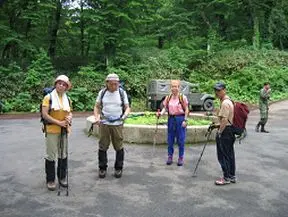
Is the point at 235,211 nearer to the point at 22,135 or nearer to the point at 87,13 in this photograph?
the point at 22,135

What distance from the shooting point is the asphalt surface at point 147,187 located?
218 inches

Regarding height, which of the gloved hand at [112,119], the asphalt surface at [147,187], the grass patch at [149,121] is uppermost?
the gloved hand at [112,119]

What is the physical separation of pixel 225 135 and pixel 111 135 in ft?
6.48

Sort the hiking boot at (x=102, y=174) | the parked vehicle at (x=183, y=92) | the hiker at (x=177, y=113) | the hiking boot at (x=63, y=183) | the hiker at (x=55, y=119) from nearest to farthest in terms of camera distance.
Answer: the hiker at (x=55, y=119), the hiking boot at (x=63, y=183), the hiking boot at (x=102, y=174), the hiker at (x=177, y=113), the parked vehicle at (x=183, y=92)

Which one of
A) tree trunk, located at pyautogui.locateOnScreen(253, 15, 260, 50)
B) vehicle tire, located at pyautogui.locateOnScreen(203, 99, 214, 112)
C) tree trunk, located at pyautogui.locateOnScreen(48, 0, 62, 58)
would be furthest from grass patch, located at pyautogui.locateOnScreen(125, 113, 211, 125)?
tree trunk, located at pyautogui.locateOnScreen(253, 15, 260, 50)

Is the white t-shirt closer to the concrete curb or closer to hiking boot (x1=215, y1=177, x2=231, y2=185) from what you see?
hiking boot (x1=215, y1=177, x2=231, y2=185)

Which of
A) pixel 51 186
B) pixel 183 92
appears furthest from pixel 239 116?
pixel 183 92

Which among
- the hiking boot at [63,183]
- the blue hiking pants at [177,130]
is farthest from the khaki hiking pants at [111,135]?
the blue hiking pants at [177,130]

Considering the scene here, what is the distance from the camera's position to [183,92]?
22.4 meters

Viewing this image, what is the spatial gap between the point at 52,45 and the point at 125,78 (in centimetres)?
863

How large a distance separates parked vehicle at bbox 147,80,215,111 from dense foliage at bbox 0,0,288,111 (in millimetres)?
2189

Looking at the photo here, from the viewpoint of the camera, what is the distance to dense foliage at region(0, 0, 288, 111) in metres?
25.0

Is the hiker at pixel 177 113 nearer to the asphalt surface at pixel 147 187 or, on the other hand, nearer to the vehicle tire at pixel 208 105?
the asphalt surface at pixel 147 187

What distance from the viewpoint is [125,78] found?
Answer: 26.0m
